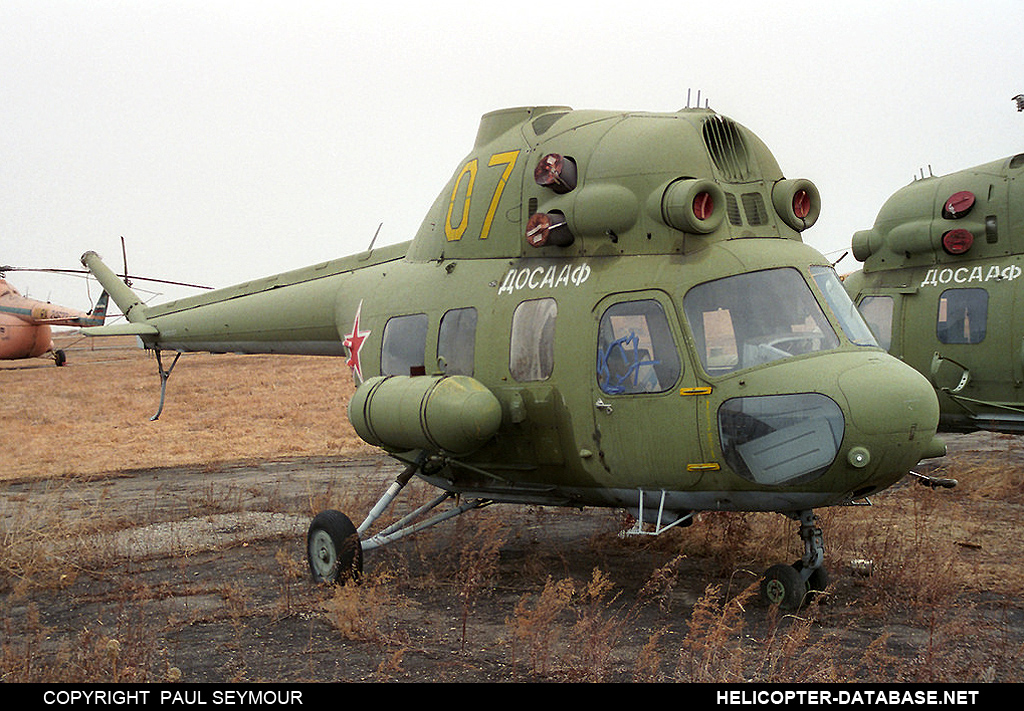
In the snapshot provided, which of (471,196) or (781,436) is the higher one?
(471,196)

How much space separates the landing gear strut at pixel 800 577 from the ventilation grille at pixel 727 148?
9.36 feet

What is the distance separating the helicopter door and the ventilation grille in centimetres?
141

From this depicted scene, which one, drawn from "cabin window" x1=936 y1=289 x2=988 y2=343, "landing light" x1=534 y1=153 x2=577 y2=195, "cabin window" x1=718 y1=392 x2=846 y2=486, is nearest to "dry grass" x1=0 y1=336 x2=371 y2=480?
"cabin window" x1=936 y1=289 x2=988 y2=343

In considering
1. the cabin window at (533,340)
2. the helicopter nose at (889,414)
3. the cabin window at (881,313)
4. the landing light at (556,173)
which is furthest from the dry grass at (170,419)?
the helicopter nose at (889,414)

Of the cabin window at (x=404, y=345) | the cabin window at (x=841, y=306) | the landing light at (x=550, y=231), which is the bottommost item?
the cabin window at (x=404, y=345)

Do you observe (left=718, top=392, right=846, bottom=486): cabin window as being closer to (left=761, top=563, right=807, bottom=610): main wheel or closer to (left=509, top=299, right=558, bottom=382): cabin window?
(left=761, top=563, right=807, bottom=610): main wheel

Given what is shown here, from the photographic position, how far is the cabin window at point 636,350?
279 inches

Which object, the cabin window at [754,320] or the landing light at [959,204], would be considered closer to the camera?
the cabin window at [754,320]

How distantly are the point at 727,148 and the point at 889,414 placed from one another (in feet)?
9.09

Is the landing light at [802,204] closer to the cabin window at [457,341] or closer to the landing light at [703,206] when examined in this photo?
the landing light at [703,206]

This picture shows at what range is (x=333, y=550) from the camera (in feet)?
27.6

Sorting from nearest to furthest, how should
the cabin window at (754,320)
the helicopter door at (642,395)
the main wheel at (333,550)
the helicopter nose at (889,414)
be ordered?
the helicopter nose at (889,414)
the cabin window at (754,320)
the helicopter door at (642,395)
the main wheel at (333,550)

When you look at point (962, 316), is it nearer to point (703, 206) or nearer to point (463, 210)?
point (703, 206)

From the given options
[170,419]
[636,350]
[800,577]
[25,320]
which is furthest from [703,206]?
[25,320]
